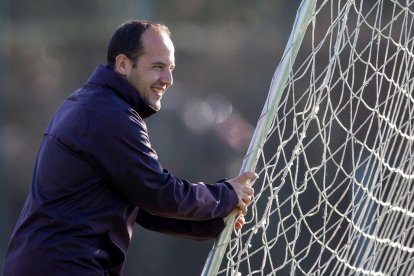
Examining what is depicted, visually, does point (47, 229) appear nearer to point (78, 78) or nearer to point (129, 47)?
point (129, 47)

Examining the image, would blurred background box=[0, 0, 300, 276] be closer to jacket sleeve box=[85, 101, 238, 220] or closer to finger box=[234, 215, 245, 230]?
finger box=[234, 215, 245, 230]

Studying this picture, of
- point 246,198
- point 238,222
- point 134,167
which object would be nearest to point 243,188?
point 246,198

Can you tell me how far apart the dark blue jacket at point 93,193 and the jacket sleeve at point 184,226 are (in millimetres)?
188

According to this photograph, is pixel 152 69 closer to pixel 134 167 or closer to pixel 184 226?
pixel 134 167

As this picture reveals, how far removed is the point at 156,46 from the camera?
158 inches

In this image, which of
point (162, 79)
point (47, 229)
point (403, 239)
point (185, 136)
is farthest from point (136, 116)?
point (185, 136)

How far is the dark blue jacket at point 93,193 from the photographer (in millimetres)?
3756

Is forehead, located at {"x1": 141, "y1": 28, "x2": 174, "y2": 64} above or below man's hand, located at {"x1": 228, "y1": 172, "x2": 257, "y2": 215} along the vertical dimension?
above

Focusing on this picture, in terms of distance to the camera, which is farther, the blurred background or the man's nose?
the blurred background

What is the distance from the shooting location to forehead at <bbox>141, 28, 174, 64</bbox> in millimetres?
A: 4004

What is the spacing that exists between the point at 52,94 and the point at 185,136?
3.62ft

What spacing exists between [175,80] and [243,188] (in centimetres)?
501

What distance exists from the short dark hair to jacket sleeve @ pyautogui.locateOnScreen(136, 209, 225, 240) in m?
0.60

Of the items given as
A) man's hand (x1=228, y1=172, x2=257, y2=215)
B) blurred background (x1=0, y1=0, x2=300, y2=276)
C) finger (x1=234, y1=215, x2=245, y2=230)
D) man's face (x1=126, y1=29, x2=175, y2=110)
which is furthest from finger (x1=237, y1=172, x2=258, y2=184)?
blurred background (x1=0, y1=0, x2=300, y2=276)
